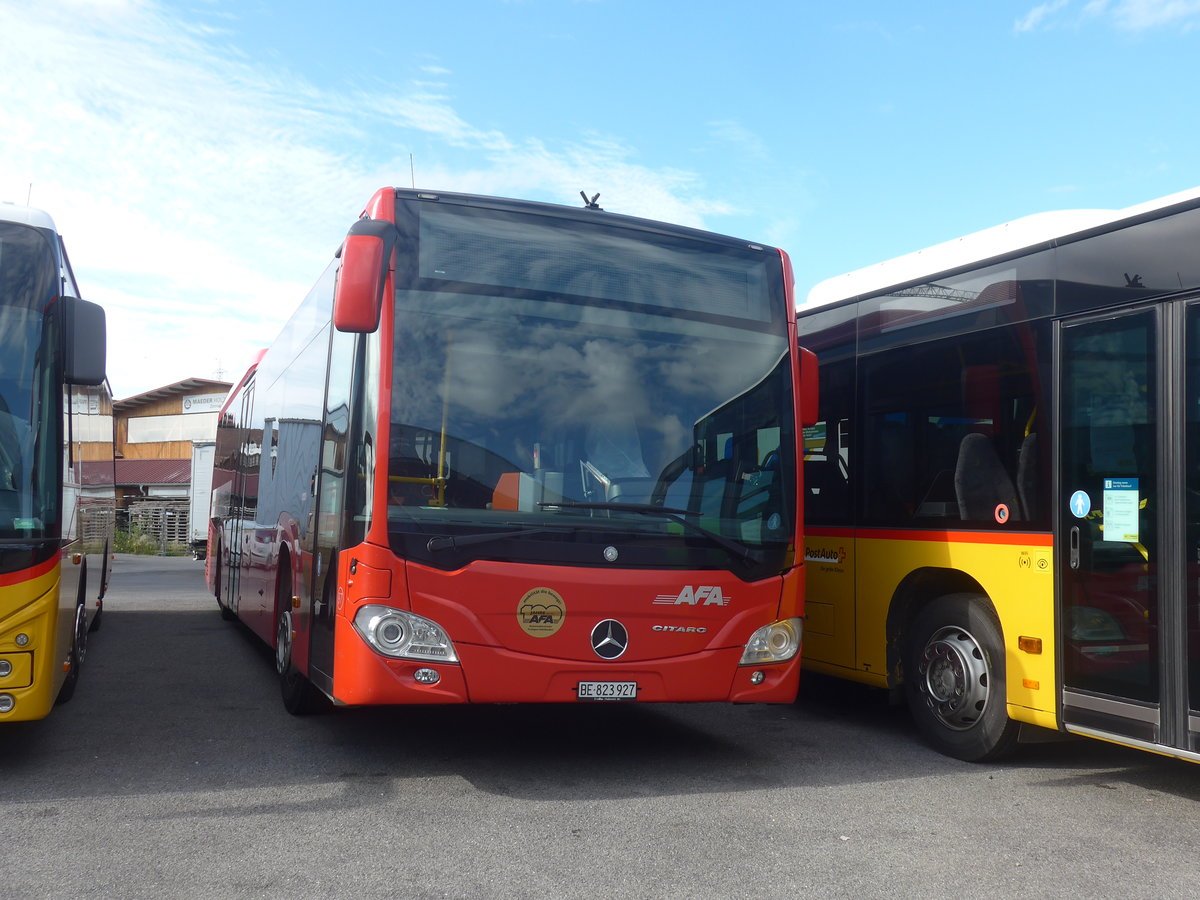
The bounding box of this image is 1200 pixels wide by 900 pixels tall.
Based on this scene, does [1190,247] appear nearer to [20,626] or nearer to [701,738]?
[701,738]

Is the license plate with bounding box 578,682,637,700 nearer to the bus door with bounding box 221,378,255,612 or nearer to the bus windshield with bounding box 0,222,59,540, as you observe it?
the bus windshield with bounding box 0,222,59,540

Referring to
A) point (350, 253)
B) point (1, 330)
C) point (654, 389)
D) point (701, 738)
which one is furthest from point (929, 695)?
point (1, 330)

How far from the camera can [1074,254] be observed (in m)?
6.43

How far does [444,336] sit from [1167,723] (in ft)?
13.4

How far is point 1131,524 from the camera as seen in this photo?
233 inches

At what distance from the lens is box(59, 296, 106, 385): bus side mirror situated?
640 centimetres

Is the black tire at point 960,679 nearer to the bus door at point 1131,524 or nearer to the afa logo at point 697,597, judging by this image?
the bus door at point 1131,524

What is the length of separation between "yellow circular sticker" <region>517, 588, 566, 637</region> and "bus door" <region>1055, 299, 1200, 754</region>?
2.68 m

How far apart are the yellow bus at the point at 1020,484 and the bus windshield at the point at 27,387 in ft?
16.6

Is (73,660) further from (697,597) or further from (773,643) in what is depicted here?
(773,643)

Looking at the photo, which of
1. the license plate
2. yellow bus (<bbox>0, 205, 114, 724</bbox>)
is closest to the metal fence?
yellow bus (<bbox>0, 205, 114, 724</bbox>)

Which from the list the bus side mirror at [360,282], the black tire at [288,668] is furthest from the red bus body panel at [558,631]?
the black tire at [288,668]

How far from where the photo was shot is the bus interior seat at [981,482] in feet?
22.1

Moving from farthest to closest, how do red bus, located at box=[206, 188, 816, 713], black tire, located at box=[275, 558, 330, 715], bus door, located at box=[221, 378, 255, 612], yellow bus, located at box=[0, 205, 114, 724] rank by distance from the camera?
bus door, located at box=[221, 378, 255, 612]
black tire, located at box=[275, 558, 330, 715]
red bus, located at box=[206, 188, 816, 713]
yellow bus, located at box=[0, 205, 114, 724]
